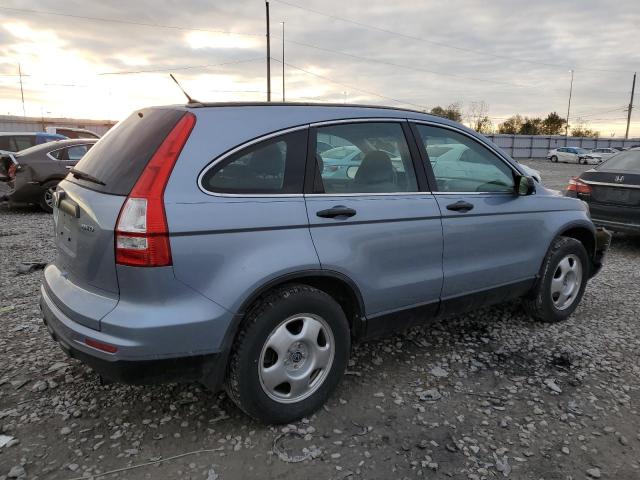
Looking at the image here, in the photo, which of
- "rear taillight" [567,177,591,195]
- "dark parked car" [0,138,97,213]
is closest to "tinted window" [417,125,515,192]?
"rear taillight" [567,177,591,195]

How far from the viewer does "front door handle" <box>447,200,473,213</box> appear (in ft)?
10.9

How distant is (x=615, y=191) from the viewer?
694cm

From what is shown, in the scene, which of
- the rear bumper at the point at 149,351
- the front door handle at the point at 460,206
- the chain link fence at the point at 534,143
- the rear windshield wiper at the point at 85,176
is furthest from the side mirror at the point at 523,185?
the chain link fence at the point at 534,143

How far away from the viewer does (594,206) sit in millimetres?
7160

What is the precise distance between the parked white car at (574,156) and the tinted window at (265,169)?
42844 mm

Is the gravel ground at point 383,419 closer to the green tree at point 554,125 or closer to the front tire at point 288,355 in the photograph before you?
the front tire at point 288,355

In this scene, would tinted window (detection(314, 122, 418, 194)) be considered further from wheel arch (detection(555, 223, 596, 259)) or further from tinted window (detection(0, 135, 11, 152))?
tinted window (detection(0, 135, 11, 152))

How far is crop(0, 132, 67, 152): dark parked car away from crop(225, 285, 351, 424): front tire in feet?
40.5

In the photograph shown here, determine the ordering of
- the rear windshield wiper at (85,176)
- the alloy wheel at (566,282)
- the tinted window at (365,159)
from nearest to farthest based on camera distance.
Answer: the rear windshield wiper at (85,176) → the tinted window at (365,159) → the alloy wheel at (566,282)

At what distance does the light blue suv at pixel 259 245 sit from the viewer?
7.47ft

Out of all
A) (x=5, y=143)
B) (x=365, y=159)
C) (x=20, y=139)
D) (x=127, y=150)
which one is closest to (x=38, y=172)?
(x=20, y=139)

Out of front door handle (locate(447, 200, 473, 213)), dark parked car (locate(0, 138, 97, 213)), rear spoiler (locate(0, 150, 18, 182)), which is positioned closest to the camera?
front door handle (locate(447, 200, 473, 213))

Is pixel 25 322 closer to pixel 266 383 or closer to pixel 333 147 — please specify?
pixel 266 383

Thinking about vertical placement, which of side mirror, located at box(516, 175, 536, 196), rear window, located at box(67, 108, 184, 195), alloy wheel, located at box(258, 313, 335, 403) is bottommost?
alloy wheel, located at box(258, 313, 335, 403)
